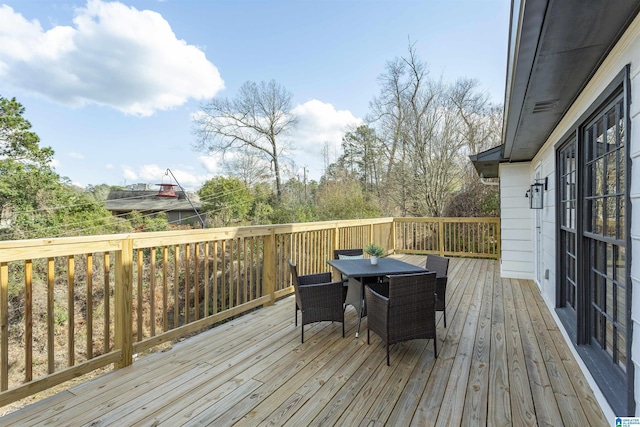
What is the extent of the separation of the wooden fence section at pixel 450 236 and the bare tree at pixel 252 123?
8.05 m

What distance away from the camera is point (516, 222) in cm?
550

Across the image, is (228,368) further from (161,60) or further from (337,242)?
(161,60)

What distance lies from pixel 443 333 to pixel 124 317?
117 inches

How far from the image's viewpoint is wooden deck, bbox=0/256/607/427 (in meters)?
1.80

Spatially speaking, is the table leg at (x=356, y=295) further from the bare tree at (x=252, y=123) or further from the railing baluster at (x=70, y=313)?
the bare tree at (x=252, y=123)

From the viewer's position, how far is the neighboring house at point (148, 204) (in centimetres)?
1620

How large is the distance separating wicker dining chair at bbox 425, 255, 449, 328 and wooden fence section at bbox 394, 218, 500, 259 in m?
4.59

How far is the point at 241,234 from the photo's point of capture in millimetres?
3439

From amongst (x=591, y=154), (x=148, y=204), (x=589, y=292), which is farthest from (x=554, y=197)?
(x=148, y=204)

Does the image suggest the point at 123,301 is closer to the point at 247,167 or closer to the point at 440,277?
the point at 440,277

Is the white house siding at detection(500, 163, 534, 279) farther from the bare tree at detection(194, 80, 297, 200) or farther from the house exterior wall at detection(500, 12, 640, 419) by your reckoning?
the bare tree at detection(194, 80, 297, 200)

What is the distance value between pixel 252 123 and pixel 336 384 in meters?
14.5

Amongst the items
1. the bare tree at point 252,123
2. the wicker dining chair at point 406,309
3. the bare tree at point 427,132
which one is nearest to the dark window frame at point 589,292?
the wicker dining chair at point 406,309

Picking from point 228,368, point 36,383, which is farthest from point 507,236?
point 36,383
